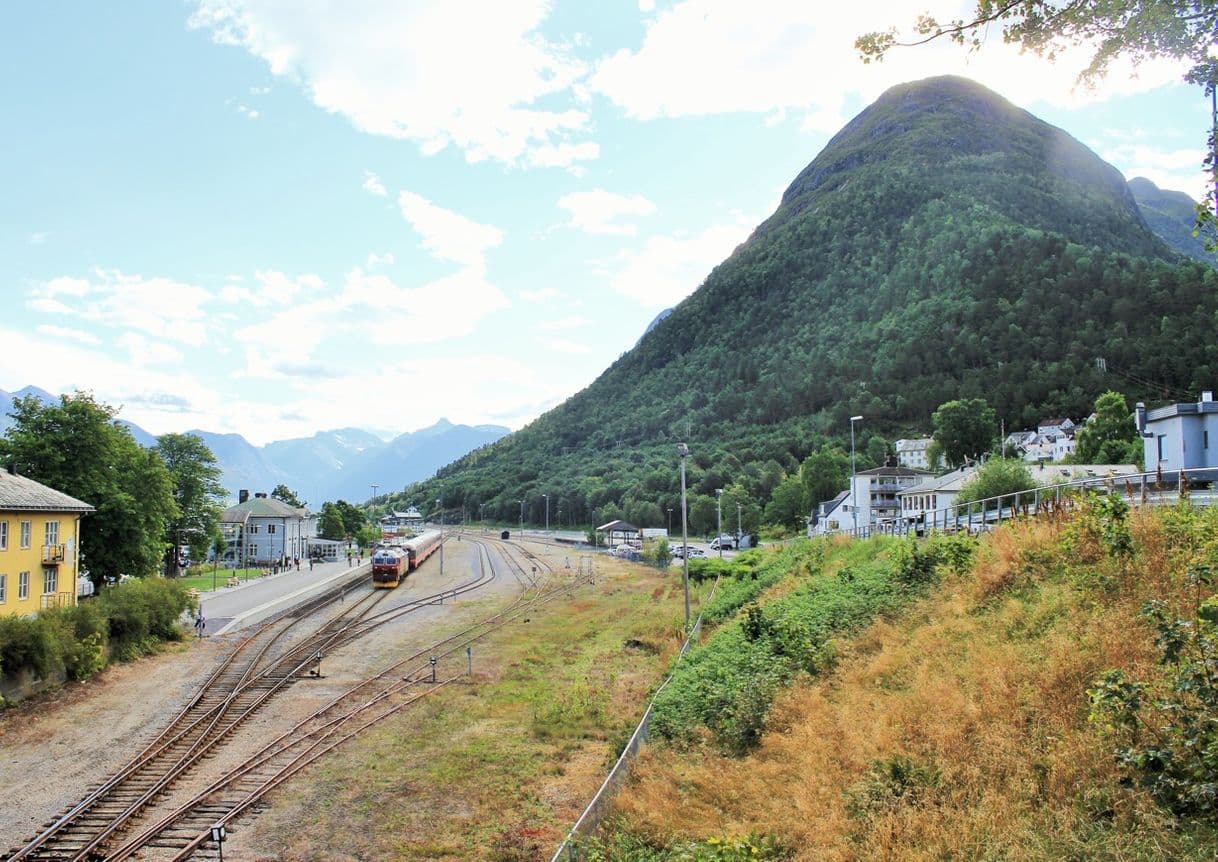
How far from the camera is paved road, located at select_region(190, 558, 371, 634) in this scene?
138 feet

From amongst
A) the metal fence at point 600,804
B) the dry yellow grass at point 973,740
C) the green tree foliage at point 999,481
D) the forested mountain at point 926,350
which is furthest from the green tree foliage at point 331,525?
the dry yellow grass at point 973,740

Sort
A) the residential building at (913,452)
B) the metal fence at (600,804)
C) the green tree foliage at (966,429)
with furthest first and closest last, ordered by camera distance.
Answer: the residential building at (913,452) < the green tree foliage at (966,429) < the metal fence at (600,804)

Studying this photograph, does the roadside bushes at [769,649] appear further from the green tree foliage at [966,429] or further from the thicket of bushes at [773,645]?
the green tree foliage at [966,429]

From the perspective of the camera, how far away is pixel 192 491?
6469cm

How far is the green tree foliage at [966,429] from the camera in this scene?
10250 cm

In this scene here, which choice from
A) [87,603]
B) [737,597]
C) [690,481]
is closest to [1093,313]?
[690,481]

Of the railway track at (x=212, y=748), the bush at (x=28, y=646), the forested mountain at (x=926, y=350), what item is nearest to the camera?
the railway track at (x=212, y=748)

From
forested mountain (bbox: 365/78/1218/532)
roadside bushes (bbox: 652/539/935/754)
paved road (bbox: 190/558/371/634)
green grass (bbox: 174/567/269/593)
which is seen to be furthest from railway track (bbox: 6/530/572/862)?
forested mountain (bbox: 365/78/1218/532)

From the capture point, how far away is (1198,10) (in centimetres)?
699

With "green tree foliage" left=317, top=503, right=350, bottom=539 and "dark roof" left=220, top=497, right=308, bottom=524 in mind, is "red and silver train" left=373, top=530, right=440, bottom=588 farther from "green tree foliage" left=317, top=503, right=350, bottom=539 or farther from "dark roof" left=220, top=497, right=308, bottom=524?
"green tree foliage" left=317, top=503, right=350, bottom=539

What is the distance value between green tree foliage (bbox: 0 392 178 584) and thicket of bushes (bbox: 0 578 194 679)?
922 cm

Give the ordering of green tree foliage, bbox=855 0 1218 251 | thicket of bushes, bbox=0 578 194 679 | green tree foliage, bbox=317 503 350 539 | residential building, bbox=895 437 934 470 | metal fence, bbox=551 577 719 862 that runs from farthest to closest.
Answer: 1. residential building, bbox=895 437 934 470
2. green tree foliage, bbox=317 503 350 539
3. thicket of bushes, bbox=0 578 194 679
4. metal fence, bbox=551 577 719 862
5. green tree foliage, bbox=855 0 1218 251

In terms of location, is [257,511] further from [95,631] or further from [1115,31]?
[1115,31]

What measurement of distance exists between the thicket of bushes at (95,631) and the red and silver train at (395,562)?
19.6 meters
